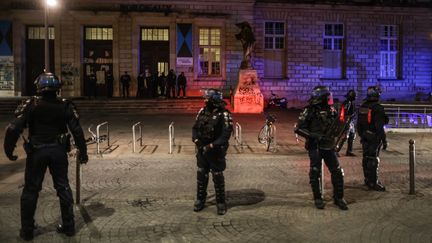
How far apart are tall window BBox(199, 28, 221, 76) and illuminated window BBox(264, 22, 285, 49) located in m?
3.37

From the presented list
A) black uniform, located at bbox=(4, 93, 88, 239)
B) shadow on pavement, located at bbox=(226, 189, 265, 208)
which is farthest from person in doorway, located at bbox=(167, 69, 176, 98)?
black uniform, located at bbox=(4, 93, 88, 239)

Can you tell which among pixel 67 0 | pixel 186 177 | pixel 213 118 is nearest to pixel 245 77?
pixel 67 0

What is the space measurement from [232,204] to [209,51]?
24.3 metres

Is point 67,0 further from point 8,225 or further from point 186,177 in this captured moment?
point 8,225

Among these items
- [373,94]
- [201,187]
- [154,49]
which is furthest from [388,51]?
[201,187]

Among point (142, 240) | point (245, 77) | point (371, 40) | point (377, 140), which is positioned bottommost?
point (142, 240)

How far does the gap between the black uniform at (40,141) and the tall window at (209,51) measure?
25398 mm

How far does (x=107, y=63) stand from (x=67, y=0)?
14.4 ft

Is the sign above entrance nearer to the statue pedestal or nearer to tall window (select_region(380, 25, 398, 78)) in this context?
the statue pedestal

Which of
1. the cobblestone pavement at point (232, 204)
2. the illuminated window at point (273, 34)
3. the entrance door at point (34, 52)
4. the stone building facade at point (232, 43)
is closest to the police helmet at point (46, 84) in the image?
the cobblestone pavement at point (232, 204)

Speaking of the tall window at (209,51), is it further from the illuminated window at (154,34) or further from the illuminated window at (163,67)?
the illuminated window at (154,34)

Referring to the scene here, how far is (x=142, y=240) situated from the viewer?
6234 mm

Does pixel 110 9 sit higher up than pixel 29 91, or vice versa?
pixel 110 9

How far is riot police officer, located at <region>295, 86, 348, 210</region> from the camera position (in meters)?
7.48
